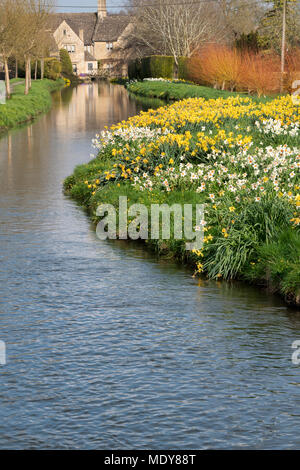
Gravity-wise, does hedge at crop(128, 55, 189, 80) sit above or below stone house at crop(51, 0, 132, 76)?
below

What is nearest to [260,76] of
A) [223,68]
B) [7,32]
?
[223,68]

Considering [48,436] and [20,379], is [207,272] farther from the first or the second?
[48,436]

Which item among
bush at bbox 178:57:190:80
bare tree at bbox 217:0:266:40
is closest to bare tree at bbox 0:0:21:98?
bush at bbox 178:57:190:80

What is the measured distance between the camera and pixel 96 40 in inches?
4998

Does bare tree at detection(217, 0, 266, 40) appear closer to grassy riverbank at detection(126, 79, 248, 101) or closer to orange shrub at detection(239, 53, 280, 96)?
grassy riverbank at detection(126, 79, 248, 101)

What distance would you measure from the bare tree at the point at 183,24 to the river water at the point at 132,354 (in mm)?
67147

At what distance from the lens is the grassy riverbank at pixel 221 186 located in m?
11.0

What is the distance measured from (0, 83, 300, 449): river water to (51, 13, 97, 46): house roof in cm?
11886

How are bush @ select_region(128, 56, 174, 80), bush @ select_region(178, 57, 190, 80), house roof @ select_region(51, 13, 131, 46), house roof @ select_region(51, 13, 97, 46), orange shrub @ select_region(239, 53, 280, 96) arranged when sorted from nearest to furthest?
orange shrub @ select_region(239, 53, 280, 96) → bush @ select_region(178, 57, 190, 80) → bush @ select_region(128, 56, 174, 80) → house roof @ select_region(51, 13, 131, 46) → house roof @ select_region(51, 13, 97, 46)

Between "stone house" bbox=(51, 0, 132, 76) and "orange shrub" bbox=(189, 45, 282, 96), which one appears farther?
"stone house" bbox=(51, 0, 132, 76)

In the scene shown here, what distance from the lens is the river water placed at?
6.65m

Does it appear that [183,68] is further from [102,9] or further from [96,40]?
[102,9]

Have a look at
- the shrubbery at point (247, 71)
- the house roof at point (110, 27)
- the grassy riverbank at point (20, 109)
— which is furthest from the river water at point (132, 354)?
the house roof at point (110, 27)

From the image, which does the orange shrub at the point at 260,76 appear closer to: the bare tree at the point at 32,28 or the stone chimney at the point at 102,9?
the bare tree at the point at 32,28
